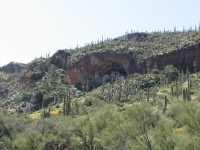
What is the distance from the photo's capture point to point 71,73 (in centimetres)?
9525

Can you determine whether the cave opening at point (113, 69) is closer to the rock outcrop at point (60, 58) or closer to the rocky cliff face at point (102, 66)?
the rocky cliff face at point (102, 66)

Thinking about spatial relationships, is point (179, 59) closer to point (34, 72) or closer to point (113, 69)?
point (113, 69)

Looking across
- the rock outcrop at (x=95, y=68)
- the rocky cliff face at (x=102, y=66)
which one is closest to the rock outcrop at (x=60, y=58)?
the rocky cliff face at (x=102, y=66)

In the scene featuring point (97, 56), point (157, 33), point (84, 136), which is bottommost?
point (84, 136)

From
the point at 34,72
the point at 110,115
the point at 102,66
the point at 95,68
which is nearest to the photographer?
the point at 110,115

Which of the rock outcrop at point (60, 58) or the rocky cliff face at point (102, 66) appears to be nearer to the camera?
the rocky cliff face at point (102, 66)

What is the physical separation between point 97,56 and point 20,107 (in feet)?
101

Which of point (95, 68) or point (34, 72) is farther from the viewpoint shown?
point (34, 72)

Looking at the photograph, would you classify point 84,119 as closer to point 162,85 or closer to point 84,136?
point 84,136

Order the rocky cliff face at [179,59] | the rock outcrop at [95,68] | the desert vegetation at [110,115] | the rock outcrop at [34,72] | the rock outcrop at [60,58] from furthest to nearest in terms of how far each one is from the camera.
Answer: the rock outcrop at [60,58]
the rock outcrop at [34,72]
the rock outcrop at [95,68]
the rocky cliff face at [179,59]
the desert vegetation at [110,115]

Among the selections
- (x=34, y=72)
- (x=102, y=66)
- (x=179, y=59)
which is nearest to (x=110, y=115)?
(x=179, y=59)

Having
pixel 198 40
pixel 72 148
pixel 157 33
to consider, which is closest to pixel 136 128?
pixel 72 148

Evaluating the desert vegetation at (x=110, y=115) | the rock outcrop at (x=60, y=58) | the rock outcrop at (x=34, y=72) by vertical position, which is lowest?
the desert vegetation at (x=110, y=115)

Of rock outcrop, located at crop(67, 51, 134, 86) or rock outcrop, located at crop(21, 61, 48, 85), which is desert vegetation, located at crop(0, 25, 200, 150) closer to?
rock outcrop, located at crop(21, 61, 48, 85)
